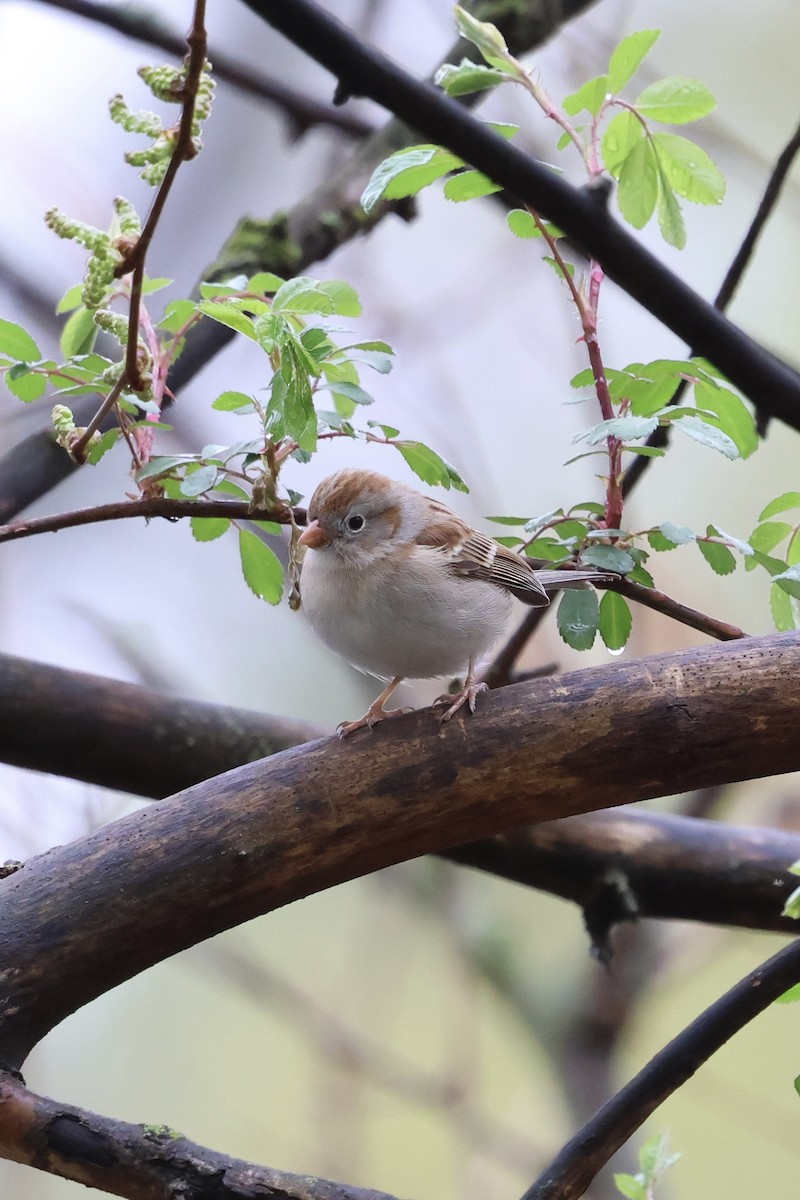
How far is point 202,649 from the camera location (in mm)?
2496

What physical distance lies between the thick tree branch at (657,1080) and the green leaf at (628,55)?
919 mm

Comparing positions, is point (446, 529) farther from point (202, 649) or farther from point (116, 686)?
point (202, 649)

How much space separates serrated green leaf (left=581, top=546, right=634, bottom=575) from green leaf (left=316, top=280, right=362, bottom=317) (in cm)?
38

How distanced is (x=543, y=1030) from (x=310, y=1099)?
1.88ft

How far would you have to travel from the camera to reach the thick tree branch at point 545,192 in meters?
0.71

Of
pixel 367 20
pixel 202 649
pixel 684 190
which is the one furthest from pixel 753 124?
pixel 202 649

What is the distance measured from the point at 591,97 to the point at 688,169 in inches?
5.3

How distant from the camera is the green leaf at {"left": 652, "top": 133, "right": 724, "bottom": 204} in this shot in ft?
Result: 3.42

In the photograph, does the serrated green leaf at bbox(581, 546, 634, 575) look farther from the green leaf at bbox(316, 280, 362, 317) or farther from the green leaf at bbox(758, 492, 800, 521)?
the green leaf at bbox(316, 280, 362, 317)

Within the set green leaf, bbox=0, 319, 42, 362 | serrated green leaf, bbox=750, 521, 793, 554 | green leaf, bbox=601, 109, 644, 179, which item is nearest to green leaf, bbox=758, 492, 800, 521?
serrated green leaf, bbox=750, 521, 793, 554

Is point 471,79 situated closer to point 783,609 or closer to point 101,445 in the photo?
point 101,445

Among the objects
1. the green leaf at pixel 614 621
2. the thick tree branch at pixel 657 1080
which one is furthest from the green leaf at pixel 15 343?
the thick tree branch at pixel 657 1080

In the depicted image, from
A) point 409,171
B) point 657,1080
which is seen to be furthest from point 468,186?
point 657,1080

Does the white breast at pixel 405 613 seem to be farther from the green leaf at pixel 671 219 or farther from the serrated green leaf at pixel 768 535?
the green leaf at pixel 671 219
